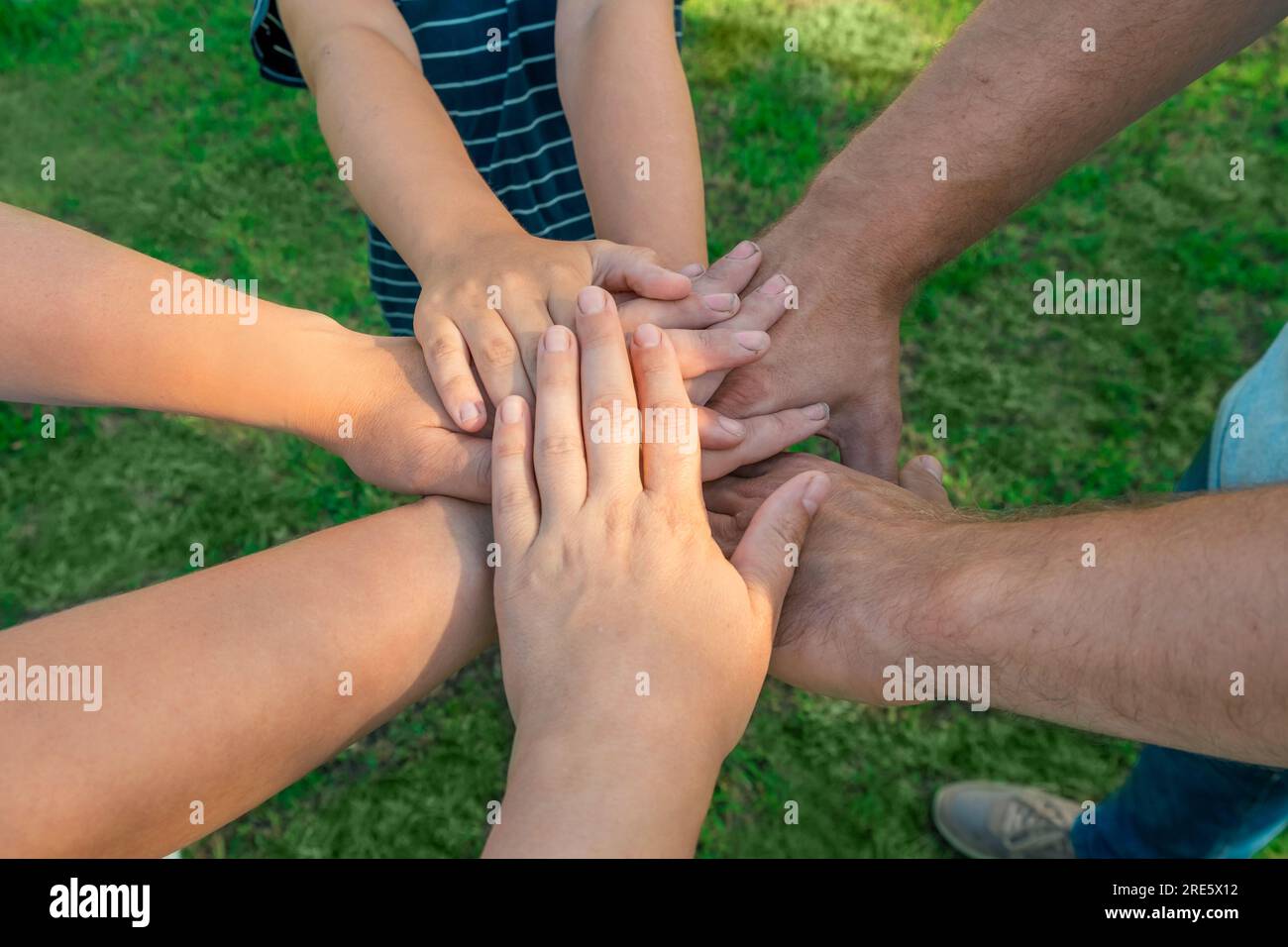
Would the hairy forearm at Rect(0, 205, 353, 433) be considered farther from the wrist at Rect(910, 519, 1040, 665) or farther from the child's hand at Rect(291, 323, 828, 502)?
the wrist at Rect(910, 519, 1040, 665)

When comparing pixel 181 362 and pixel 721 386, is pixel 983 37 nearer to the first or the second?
pixel 721 386

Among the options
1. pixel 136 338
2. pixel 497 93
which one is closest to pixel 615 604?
pixel 136 338

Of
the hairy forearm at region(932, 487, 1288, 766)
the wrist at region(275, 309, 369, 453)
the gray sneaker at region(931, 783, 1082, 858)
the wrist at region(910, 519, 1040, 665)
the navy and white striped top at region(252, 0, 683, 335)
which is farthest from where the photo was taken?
the gray sneaker at region(931, 783, 1082, 858)

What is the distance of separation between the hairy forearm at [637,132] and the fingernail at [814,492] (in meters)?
0.54

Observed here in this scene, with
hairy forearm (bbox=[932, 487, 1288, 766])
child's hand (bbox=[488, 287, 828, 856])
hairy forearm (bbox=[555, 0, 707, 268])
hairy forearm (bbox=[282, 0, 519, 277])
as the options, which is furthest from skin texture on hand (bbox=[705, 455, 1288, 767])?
hairy forearm (bbox=[282, 0, 519, 277])

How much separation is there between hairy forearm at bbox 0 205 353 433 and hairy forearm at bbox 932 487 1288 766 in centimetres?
109

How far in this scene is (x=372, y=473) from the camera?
5.38 feet

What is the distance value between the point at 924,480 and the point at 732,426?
428 mm

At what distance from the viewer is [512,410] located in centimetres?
148

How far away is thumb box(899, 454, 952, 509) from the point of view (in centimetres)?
176

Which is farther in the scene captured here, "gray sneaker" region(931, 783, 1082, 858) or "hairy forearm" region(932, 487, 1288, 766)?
"gray sneaker" region(931, 783, 1082, 858)

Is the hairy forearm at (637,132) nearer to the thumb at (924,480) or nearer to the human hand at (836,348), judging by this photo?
the human hand at (836,348)
